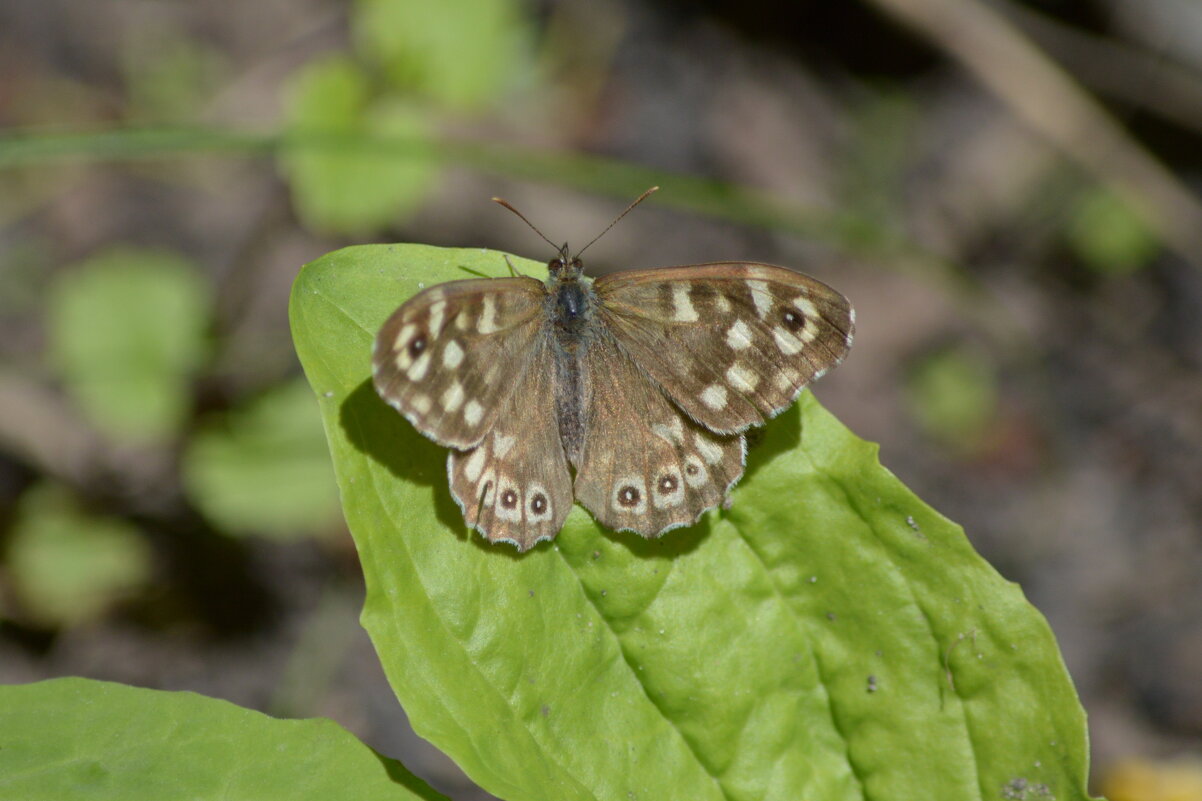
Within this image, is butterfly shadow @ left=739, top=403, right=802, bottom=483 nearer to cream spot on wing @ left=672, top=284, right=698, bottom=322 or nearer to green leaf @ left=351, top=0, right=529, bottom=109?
cream spot on wing @ left=672, top=284, right=698, bottom=322

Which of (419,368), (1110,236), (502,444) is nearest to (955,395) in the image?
(1110,236)

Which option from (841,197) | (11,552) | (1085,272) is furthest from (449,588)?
(1085,272)

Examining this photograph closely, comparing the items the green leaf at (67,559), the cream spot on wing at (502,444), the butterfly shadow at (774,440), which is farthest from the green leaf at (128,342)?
the butterfly shadow at (774,440)

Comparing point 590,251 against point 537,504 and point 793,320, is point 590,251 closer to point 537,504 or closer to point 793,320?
point 793,320

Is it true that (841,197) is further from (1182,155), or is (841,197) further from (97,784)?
(97,784)

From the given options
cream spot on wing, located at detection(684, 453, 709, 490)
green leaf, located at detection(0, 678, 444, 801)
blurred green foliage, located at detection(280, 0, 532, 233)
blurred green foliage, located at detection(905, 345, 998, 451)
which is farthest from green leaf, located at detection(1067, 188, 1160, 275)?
green leaf, located at detection(0, 678, 444, 801)

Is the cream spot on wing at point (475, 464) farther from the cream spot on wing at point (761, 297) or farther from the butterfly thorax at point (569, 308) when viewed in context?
the cream spot on wing at point (761, 297)
